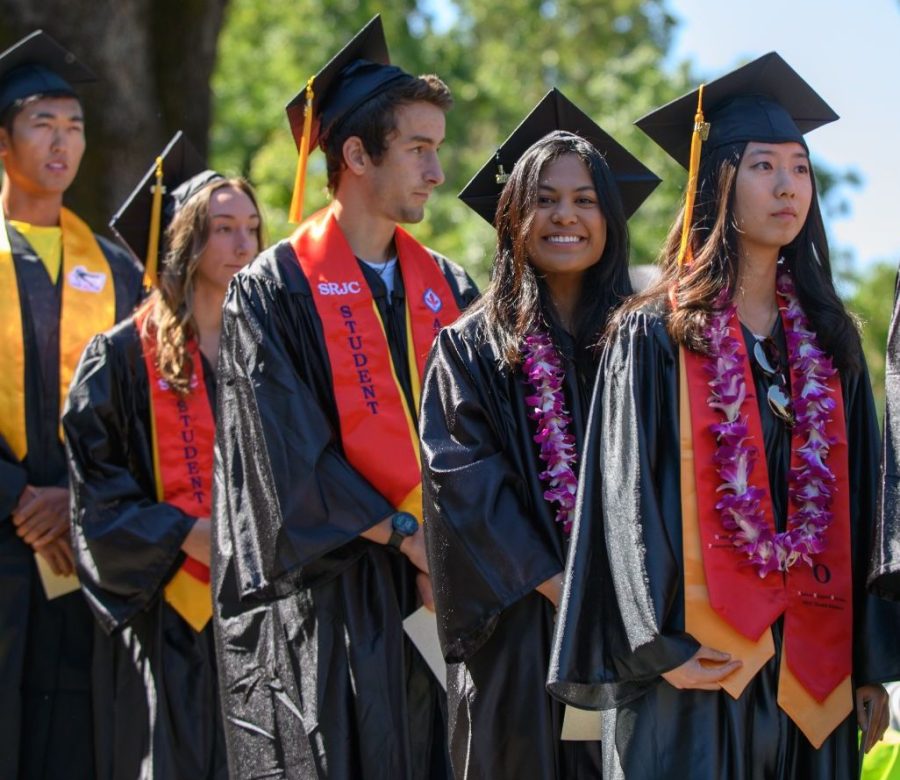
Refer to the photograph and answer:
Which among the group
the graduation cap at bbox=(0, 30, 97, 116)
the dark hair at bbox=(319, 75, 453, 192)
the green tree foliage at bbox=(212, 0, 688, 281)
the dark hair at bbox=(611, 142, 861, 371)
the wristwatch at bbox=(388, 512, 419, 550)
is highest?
the green tree foliage at bbox=(212, 0, 688, 281)

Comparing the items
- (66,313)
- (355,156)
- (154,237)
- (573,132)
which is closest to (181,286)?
(154,237)

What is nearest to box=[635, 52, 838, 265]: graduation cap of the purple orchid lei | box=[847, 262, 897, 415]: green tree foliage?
the purple orchid lei

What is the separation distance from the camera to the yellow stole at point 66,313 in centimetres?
591

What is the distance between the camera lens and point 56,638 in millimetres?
5863

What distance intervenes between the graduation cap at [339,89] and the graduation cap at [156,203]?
0.64 m

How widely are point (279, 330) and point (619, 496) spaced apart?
5.13 feet

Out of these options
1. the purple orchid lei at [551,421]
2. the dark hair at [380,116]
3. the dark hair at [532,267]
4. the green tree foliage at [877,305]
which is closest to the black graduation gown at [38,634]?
the dark hair at [380,116]

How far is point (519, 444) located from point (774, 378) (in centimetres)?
73

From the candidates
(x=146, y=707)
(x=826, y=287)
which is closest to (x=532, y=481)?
(x=826, y=287)

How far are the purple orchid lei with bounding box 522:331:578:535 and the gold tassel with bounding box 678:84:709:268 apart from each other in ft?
1.54

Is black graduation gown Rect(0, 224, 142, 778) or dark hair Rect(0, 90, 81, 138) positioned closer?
black graduation gown Rect(0, 224, 142, 778)

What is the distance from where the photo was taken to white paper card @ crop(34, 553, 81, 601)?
5805 mm

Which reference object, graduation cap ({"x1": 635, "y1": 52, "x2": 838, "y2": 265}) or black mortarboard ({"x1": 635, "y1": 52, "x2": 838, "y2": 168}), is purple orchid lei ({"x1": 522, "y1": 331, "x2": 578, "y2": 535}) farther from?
black mortarboard ({"x1": 635, "y1": 52, "x2": 838, "y2": 168})

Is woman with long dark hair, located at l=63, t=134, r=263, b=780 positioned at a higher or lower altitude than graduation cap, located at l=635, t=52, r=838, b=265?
lower
